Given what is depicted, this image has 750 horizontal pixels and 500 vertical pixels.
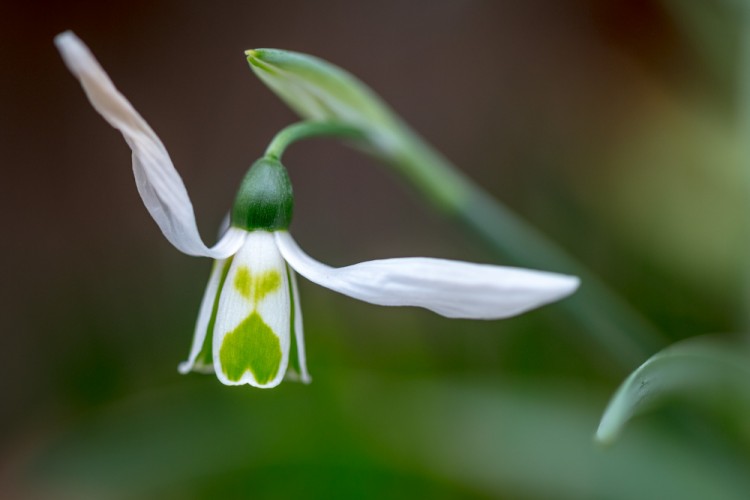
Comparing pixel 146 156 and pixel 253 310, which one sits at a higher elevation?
pixel 146 156

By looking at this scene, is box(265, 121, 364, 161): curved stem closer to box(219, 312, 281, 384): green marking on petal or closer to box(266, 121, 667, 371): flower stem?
box(266, 121, 667, 371): flower stem

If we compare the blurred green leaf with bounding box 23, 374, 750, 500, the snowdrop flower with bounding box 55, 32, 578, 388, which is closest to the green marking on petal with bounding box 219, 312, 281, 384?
the snowdrop flower with bounding box 55, 32, 578, 388

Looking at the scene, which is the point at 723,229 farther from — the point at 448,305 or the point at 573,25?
the point at 448,305

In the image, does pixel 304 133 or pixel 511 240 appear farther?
pixel 511 240

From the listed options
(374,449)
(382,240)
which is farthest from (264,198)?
(382,240)

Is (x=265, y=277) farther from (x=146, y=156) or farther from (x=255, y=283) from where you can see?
(x=146, y=156)

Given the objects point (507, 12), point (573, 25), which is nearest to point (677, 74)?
point (573, 25)
